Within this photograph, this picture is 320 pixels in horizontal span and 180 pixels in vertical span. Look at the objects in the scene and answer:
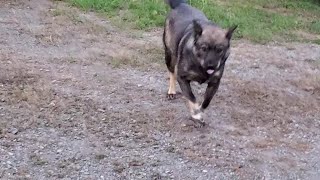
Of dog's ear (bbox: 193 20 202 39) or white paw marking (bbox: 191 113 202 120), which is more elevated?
dog's ear (bbox: 193 20 202 39)

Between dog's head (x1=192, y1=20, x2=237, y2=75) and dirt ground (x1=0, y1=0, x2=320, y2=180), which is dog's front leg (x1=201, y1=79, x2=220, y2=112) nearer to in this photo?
dirt ground (x1=0, y1=0, x2=320, y2=180)

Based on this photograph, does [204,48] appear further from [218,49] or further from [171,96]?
[171,96]

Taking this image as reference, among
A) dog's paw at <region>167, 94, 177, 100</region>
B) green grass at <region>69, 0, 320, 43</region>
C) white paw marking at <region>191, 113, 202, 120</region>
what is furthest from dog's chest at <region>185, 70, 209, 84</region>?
green grass at <region>69, 0, 320, 43</region>

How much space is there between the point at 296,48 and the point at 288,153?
4.12 metres

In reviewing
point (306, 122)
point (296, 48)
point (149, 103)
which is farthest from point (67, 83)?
point (296, 48)

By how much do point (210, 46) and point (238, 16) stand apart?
219 inches

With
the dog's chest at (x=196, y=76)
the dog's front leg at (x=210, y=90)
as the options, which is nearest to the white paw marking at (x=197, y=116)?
the dog's front leg at (x=210, y=90)

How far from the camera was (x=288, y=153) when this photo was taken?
562cm

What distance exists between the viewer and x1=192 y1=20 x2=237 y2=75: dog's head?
18.3 ft

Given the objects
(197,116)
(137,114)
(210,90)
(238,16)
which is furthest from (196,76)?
(238,16)

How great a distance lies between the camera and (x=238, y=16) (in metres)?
11.0

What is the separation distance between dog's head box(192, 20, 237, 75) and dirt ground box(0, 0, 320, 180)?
0.68m

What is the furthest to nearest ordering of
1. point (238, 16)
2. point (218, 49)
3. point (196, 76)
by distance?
point (238, 16)
point (196, 76)
point (218, 49)

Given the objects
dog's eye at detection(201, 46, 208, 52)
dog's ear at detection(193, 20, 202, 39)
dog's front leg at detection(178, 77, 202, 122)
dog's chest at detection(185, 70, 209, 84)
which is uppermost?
dog's ear at detection(193, 20, 202, 39)
